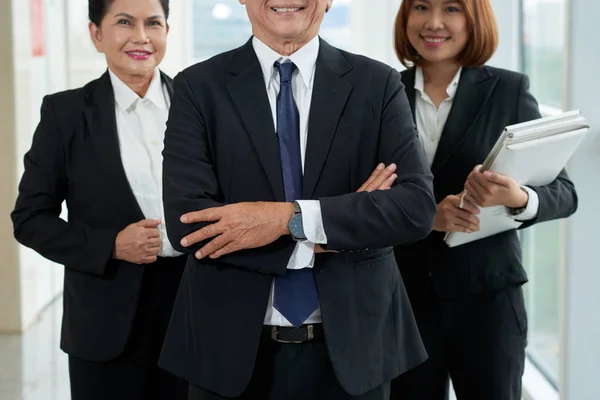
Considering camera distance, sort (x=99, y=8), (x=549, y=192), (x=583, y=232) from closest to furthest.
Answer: (x=549, y=192)
(x=99, y=8)
(x=583, y=232)

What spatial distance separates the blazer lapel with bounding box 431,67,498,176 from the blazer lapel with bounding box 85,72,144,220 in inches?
38.8

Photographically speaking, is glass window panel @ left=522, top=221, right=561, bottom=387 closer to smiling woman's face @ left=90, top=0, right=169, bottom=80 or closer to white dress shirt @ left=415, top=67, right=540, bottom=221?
white dress shirt @ left=415, top=67, right=540, bottom=221

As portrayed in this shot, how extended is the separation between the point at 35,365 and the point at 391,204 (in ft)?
12.7

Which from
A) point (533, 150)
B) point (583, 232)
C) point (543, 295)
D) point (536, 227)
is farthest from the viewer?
point (543, 295)

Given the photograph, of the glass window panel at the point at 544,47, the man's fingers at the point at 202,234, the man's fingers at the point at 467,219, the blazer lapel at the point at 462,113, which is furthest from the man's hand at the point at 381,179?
the glass window panel at the point at 544,47

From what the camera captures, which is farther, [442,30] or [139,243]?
[442,30]

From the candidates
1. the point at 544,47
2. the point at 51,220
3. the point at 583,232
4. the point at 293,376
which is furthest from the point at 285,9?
the point at 544,47

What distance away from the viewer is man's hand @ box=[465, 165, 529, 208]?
265 cm

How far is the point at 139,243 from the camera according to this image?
108 inches

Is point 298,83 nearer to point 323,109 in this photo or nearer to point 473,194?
point 323,109

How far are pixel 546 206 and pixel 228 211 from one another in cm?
111

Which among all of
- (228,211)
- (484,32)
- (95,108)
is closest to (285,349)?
(228,211)

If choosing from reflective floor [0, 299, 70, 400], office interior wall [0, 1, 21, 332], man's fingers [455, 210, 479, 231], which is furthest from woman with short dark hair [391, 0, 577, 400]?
office interior wall [0, 1, 21, 332]

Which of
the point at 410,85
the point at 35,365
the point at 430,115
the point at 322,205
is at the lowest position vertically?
the point at 35,365
